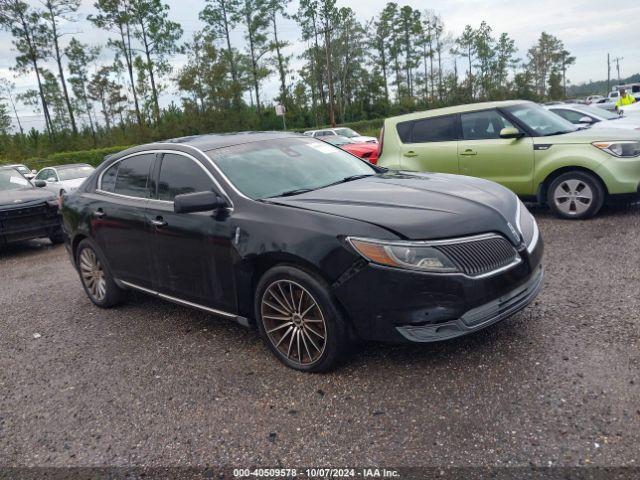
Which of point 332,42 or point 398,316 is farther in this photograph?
point 332,42

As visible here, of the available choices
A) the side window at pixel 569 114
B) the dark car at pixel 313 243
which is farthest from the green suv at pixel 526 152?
the side window at pixel 569 114

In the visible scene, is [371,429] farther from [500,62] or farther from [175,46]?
[500,62]

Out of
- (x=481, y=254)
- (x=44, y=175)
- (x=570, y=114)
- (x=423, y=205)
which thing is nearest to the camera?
(x=481, y=254)

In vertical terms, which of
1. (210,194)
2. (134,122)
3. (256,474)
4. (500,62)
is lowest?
(256,474)

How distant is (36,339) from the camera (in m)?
4.71

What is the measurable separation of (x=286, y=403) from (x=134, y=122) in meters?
40.4

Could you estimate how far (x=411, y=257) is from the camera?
9.78ft

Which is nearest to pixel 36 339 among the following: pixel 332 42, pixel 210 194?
pixel 210 194

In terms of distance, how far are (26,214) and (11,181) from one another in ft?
5.00

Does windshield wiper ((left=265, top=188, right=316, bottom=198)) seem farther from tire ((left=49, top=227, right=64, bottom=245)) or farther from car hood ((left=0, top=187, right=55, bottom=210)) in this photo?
car hood ((left=0, top=187, right=55, bottom=210))

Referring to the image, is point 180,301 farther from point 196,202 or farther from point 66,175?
point 66,175

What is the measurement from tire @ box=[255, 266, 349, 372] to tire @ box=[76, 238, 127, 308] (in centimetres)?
212

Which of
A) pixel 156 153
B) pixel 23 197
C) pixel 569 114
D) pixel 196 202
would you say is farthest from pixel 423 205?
pixel 569 114

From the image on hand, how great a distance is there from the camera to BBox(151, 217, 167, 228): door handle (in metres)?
4.12
